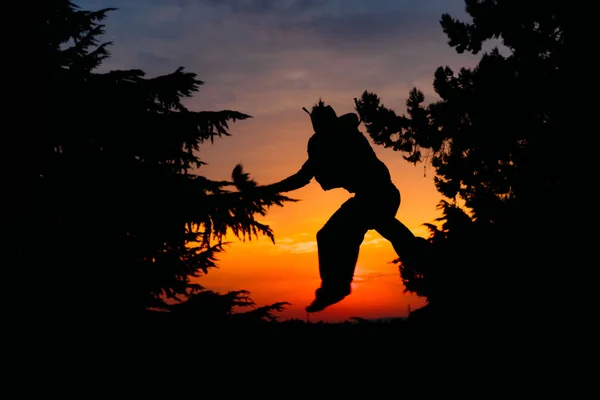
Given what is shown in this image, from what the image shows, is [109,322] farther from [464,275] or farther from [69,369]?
[464,275]

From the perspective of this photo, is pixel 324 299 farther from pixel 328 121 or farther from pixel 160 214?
pixel 160 214

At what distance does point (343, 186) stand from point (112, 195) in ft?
17.1

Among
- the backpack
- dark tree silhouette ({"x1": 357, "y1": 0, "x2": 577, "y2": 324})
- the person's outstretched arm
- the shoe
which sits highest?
dark tree silhouette ({"x1": 357, "y1": 0, "x2": 577, "y2": 324})

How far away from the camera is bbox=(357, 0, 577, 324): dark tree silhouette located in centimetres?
1020

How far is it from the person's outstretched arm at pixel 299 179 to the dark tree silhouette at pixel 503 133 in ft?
15.6

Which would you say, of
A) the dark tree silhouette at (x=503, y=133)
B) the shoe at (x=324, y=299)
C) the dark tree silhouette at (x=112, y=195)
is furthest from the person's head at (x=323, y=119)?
the dark tree silhouette at (x=503, y=133)

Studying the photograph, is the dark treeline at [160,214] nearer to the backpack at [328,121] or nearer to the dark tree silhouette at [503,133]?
the dark tree silhouette at [503,133]

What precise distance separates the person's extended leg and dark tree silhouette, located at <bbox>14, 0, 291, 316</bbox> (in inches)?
127

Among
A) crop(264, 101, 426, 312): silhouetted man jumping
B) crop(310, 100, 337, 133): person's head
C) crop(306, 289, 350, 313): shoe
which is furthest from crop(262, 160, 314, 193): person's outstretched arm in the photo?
crop(306, 289, 350, 313): shoe

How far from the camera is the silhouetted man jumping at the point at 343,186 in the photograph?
173 inches

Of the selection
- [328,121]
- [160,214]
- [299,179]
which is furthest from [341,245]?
[160,214]

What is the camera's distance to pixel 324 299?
15.8 ft

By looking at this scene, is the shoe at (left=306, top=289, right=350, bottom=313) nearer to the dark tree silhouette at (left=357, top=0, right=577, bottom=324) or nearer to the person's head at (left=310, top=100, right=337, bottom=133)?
the person's head at (left=310, top=100, right=337, bottom=133)

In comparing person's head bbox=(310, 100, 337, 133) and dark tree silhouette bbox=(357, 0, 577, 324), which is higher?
dark tree silhouette bbox=(357, 0, 577, 324)
